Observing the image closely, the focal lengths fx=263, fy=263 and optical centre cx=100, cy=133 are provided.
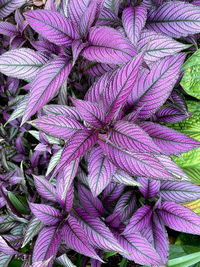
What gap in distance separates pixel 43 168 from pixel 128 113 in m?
0.67

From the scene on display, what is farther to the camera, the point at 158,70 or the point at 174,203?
the point at 174,203

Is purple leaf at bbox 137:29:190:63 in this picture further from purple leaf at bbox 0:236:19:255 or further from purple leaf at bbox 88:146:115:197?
purple leaf at bbox 0:236:19:255

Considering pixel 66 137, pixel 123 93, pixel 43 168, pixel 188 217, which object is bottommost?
pixel 43 168

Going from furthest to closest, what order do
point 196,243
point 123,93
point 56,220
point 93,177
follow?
point 196,243 → point 56,220 → point 93,177 → point 123,93

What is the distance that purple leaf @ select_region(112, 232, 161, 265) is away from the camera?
A: 843mm

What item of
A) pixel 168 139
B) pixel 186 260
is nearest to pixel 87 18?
pixel 168 139

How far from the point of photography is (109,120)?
0.72m

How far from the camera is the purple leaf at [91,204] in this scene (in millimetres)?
1013

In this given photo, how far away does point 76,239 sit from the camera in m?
0.80

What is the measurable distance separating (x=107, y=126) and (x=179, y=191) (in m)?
0.44

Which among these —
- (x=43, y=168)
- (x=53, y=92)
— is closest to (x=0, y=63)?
(x=53, y=92)

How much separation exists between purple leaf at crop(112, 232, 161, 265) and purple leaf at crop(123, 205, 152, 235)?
2 cm

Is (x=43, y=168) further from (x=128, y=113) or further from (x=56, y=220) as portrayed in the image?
(x=128, y=113)

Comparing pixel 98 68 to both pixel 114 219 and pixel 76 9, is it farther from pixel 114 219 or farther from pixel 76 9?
pixel 114 219
